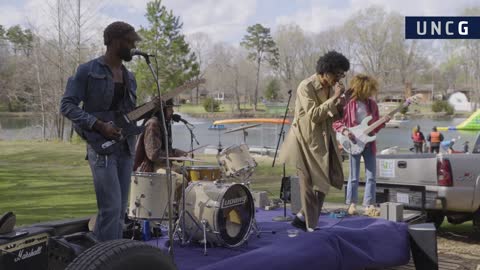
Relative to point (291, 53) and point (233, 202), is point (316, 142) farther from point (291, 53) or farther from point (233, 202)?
point (291, 53)

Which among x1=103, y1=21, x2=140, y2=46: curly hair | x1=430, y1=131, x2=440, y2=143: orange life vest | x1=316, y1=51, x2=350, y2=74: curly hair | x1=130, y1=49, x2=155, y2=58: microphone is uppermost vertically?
x1=103, y1=21, x2=140, y2=46: curly hair

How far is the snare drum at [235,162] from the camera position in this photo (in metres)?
5.97

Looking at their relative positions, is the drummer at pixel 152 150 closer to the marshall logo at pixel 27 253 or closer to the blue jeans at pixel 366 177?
the blue jeans at pixel 366 177

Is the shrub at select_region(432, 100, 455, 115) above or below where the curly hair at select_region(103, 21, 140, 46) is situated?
above

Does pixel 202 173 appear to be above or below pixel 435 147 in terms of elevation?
above

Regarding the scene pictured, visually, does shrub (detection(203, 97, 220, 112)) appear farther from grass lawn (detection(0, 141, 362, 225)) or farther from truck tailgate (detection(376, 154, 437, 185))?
truck tailgate (detection(376, 154, 437, 185))

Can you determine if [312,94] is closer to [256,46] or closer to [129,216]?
[129,216]

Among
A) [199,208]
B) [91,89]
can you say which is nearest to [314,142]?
[199,208]

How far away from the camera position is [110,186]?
A: 12.8 feet

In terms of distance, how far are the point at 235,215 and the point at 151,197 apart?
76cm

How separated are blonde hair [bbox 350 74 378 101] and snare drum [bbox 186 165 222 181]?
76.8 inches

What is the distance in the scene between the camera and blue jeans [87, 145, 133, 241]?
3887 mm

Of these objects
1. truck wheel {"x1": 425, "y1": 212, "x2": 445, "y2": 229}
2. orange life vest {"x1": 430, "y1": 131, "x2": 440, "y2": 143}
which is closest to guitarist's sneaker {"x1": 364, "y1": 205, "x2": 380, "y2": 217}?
truck wheel {"x1": 425, "y1": 212, "x2": 445, "y2": 229}

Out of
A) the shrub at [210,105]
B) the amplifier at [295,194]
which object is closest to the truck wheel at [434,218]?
the amplifier at [295,194]
